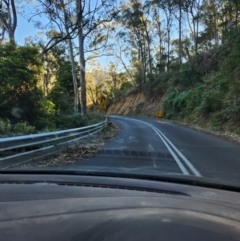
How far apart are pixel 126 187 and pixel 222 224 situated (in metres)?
1.23

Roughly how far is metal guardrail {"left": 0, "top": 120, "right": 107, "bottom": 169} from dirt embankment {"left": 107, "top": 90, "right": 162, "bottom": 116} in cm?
4129

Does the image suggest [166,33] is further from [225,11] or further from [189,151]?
[189,151]

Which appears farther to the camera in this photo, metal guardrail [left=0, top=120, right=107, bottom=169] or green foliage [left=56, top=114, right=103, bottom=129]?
green foliage [left=56, top=114, right=103, bottom=129]

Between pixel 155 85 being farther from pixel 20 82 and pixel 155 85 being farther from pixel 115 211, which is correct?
pixel 115 211

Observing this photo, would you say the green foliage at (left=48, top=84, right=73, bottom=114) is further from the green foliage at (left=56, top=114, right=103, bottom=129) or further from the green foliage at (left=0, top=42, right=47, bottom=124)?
the green foliage at (left=0, top=42, right=47, bottom=124)

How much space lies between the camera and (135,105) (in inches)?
2562

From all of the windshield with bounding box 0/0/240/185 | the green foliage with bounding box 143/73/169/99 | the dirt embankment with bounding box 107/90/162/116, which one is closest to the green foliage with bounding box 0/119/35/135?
the windshield with bounding box 0/0/240/185

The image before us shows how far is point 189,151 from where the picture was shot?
12.8 meters

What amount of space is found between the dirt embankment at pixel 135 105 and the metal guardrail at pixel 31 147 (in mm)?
41293

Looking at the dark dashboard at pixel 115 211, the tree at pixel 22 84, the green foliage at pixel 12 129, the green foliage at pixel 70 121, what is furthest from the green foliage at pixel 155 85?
the dark dashboard at pixel 115 211

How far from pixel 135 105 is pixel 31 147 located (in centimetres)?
5539

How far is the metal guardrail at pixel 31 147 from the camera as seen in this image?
27.6 feet

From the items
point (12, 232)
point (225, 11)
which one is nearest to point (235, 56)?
point (225, 11)

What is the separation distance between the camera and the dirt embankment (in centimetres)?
5631
